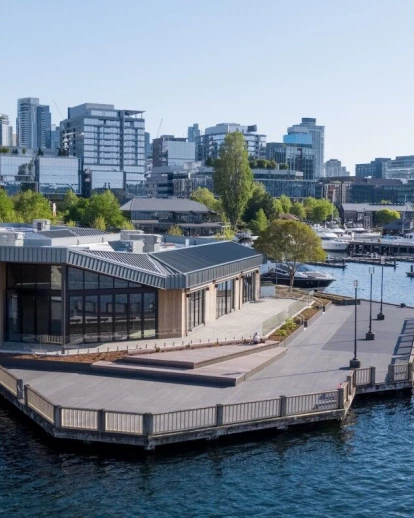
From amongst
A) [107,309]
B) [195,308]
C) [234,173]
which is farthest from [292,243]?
[234,173]

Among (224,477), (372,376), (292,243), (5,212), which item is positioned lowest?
(224,477)

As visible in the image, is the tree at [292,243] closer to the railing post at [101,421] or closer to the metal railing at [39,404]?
the metal railing at [39,404]

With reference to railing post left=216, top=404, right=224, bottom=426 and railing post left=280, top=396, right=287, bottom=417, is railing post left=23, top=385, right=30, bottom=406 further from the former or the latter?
railing post left=280, top=396, right=287, bottom=417

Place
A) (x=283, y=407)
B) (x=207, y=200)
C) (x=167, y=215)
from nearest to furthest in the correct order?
1. (x=283, y=407)
2. (x=167, y=215)
3. (x=207, y=200)

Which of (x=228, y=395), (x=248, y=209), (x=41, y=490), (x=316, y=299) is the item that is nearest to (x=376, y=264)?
(x=248, y=209)

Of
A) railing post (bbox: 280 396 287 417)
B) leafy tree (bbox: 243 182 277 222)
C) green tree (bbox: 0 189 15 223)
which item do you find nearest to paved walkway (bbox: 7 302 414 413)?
railing post (bbox: 280 396 287 417)

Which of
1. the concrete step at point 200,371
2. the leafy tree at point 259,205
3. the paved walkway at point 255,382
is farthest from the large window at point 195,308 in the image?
the leafy tree at point 259,205

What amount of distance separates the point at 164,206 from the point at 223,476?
134704 millimetres

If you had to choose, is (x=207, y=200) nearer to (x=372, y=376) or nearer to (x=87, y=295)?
(x=87, y=295)

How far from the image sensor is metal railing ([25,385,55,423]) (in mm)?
30828

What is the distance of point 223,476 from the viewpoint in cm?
2766

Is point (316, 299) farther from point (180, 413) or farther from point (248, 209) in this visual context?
point (248, 209)

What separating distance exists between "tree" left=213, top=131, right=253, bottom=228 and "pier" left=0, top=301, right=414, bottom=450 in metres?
99.0

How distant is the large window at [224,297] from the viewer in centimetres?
5344
